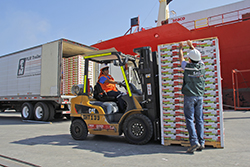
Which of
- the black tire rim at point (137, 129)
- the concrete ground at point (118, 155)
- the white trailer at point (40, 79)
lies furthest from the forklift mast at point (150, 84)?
the white trailer at point (40, 79)

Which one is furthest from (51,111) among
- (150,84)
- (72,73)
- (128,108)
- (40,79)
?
(150,84)

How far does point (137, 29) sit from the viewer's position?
19.3 meters

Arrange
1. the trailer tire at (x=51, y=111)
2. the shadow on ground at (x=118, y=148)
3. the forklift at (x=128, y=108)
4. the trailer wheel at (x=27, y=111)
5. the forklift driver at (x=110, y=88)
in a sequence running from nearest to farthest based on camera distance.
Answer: the shadow on ground at (x=118, y=148), the forklift at (x=128, y=108), the forklift driver at (x=110, y=88), the trailer tire at (x=51, y=111), the trailer wheel at (x=27, y=111)

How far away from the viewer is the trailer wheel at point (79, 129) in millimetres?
5336

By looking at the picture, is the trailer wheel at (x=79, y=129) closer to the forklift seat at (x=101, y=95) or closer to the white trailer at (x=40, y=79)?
the forklift seat at (x=101, y=95)

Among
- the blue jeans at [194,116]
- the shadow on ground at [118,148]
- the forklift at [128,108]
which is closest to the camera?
the blue jeans at [194,116]

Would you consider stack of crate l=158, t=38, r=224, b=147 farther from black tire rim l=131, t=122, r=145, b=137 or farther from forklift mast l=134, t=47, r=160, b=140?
black tire rim l=131, t=122, r=145, b=137

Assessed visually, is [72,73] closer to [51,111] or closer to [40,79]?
[40,79]

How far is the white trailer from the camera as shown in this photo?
30.9 feet

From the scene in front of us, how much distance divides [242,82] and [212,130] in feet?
36.6

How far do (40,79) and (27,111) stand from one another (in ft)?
7.25

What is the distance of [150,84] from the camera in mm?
4660

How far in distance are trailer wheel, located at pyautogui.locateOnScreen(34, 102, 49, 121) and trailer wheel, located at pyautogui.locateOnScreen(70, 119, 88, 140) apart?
16.5ft

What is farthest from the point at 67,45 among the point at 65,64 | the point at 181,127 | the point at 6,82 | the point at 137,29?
the point at 137,29
